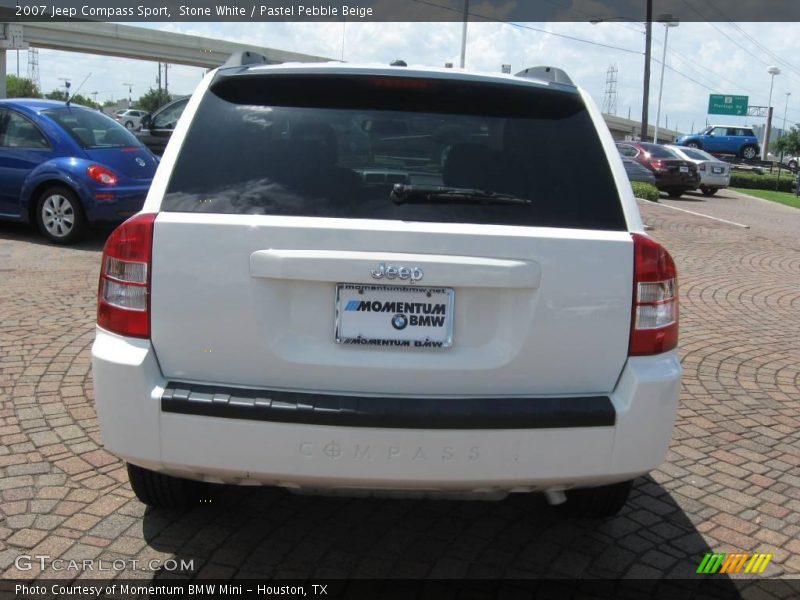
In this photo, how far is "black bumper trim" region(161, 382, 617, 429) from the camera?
104 inches

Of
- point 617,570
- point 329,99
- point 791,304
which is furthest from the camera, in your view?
point 791,304

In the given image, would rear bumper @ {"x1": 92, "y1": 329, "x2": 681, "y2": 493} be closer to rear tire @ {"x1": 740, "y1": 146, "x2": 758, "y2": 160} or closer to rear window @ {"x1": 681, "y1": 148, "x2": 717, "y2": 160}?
rear window @ {"x1": 681, "y1": 148, "x2": 717, "y2": 160}

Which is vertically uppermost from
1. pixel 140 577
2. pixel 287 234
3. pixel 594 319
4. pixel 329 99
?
pixel 329 99

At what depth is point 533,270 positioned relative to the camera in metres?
2.72

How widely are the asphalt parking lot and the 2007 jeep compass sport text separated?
0.60 m

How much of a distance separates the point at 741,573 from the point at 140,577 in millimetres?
2323

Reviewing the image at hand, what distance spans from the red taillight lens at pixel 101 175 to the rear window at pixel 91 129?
45 centimetres

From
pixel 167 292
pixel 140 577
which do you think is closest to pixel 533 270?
pixel 167 292

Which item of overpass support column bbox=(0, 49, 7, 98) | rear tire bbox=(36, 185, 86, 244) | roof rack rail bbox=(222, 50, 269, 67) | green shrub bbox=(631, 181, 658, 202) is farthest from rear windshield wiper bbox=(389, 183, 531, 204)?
overpass support column bbox=(0, 49, 7, 98)

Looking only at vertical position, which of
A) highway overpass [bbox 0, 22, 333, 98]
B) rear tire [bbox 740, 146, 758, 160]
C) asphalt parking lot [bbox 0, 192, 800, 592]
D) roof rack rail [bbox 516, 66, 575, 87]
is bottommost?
asphalt parking lot [bbox 0, 192, 800, 592]

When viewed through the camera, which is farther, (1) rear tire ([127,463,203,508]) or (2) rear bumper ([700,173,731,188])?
(2) rear bumper ([700,173,731,188])

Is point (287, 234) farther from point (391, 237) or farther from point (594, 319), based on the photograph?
point (594, 319)

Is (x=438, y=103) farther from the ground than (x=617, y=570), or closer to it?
farther from the ground

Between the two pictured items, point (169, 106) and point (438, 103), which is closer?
point (438, 103)
